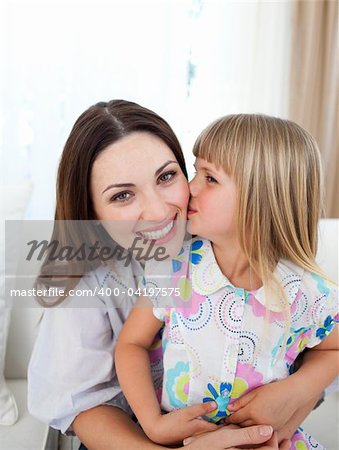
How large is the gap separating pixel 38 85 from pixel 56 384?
1612 millimetres

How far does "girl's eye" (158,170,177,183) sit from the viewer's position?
122 centimetres

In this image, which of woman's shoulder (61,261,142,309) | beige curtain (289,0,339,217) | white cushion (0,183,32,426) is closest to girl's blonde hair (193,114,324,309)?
woman's shoulder (61,261,142,309)

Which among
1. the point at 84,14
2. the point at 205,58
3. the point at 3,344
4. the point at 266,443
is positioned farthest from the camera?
the point at 205,58

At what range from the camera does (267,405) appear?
1144 mm

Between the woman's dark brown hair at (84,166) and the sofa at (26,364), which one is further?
the sofa at (26,364)

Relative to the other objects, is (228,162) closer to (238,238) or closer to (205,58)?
(238,238)

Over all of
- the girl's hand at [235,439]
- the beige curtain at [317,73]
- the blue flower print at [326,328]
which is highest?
the beige curtain at [317,73]

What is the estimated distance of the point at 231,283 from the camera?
1.20 m

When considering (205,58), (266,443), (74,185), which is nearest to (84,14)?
(205,58)

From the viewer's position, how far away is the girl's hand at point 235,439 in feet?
3.56

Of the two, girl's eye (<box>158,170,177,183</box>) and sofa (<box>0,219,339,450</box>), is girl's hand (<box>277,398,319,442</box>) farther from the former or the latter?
girl's eye (<box>158,170,177,183</box>)

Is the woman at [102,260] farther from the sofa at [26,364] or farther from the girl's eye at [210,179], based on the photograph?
the sofa at [26,364]

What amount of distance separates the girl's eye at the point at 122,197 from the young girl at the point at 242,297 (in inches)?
5.5

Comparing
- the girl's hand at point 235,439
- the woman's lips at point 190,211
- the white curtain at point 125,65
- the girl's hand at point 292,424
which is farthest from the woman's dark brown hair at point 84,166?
the white curtain at point 125,65
